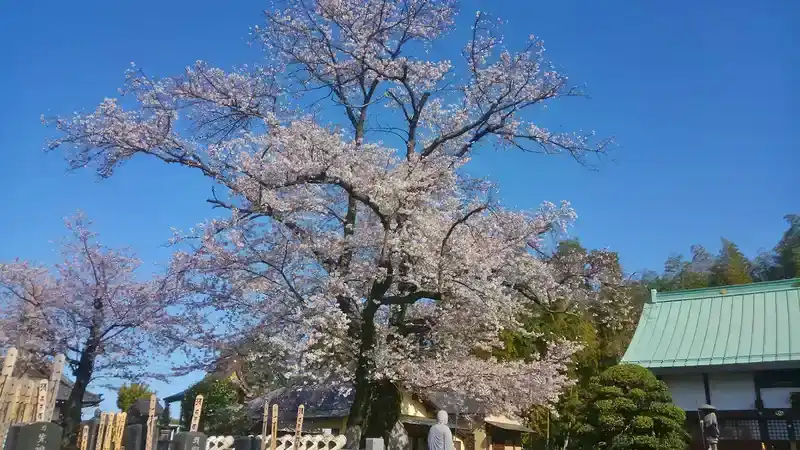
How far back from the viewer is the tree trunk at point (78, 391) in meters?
17.1

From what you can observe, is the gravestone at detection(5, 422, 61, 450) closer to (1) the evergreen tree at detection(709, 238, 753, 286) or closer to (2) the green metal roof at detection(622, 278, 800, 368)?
(2) the green metal roof at detection(622, 278, 800, 368)

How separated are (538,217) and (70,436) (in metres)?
13.5

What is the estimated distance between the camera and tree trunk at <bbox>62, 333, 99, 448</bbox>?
1707cm

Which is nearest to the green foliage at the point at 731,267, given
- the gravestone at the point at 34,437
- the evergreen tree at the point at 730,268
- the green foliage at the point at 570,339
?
the evergreen tree at the point at 730,268

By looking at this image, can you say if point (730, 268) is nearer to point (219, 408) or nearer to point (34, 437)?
point (219, 408)

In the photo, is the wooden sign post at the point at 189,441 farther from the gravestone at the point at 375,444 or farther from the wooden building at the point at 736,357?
the wooden building at the point at 736,357

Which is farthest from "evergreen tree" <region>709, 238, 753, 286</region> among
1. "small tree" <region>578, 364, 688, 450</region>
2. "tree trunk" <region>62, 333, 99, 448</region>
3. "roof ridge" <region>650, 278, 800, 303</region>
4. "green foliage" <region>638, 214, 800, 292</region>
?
"tree trunk" <region>62, 333, 99, 448</region>

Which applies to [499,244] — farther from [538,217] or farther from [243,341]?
[243,341]

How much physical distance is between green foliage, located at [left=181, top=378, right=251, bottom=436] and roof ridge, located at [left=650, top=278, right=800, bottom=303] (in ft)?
44.3

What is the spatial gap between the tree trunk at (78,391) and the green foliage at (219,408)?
4573 mm

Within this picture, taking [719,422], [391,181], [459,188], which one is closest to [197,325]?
[391,181]

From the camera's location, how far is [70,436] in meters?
16.9

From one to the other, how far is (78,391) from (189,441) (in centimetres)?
1021

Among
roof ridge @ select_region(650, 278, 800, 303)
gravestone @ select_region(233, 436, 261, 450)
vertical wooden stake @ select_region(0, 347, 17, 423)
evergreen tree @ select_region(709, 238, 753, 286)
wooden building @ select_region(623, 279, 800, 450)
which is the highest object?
evergreen tree @ select_region(709, 238, 753, 286)
